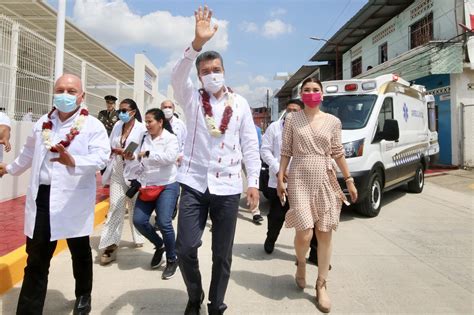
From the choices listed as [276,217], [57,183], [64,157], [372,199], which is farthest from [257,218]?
[64,157]

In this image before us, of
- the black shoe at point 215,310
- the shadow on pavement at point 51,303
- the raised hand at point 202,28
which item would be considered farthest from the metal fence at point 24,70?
the black shoe at point 215,310

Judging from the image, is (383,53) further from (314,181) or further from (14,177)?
(314,181)

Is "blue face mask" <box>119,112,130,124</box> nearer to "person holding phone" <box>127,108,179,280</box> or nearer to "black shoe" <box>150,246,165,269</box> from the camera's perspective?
"person holding phone" <box>127,108,179,280</box>

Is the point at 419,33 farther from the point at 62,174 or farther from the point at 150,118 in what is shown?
the point at 62,174

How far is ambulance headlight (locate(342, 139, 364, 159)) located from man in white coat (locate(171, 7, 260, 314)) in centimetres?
357

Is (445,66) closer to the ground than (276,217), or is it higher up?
higher up

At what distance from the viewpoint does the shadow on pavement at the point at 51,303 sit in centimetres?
302

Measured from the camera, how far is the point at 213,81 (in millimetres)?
2662

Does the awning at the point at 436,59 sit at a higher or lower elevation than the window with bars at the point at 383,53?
lower

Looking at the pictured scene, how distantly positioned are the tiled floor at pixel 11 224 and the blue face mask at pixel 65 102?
6.96ft

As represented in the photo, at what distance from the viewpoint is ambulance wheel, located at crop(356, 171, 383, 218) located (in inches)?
247

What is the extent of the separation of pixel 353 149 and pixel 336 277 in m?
2.74

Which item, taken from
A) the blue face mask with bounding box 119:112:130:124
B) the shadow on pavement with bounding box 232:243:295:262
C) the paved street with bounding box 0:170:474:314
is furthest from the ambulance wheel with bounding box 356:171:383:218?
the blue face mask with bounding box 119:112:130:124

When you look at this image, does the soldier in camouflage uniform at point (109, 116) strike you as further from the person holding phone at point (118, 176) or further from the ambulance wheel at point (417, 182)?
the ambulance wheel at point (417, 182)
